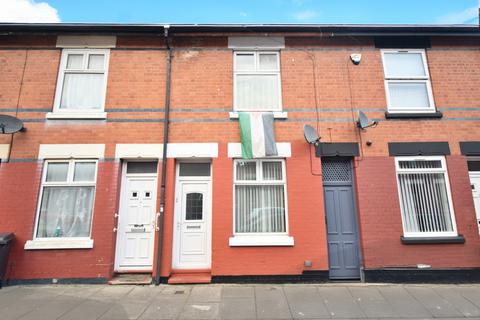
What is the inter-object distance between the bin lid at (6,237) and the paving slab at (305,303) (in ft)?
19.4

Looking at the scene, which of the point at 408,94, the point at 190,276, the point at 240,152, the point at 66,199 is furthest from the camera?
the point at 408,94

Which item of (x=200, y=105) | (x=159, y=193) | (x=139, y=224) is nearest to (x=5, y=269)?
(x=139, y=224)

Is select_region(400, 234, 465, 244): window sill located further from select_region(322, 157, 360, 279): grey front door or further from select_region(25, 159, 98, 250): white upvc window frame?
select_region(25, 159, 98, 250): white upvc window frame

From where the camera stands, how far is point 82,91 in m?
6.62

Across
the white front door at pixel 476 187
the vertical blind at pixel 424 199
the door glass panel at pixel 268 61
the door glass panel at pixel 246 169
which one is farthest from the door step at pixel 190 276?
the white front door at pixel 476 187

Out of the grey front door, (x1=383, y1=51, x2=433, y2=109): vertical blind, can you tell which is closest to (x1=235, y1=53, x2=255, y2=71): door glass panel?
the grey front door

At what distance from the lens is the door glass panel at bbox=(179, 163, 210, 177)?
6.39 metres

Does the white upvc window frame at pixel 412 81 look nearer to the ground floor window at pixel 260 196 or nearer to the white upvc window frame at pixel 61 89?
the ground floor window at pixel 260 196

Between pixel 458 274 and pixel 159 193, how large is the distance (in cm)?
685

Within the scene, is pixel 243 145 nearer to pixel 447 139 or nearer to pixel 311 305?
pixel 311 305

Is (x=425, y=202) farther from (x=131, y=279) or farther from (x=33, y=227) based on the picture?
(x=33, y=227)

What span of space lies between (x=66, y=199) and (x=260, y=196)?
4.53 meters

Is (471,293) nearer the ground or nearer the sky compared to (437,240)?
nearer the ground

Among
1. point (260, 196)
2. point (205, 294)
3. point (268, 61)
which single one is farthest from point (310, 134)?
point (205, 294)
